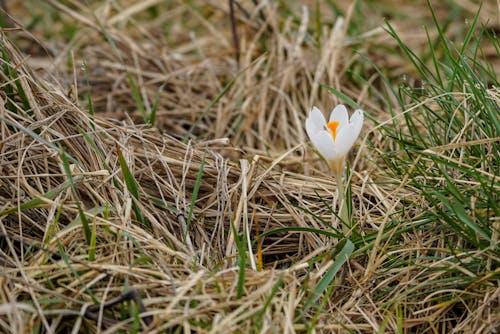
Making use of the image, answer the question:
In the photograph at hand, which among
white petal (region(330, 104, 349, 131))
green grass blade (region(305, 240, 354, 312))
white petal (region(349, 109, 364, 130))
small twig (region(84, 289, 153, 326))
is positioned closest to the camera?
small twig (region(84, 289, 153, 326))

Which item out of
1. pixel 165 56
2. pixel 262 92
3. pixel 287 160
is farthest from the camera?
pixel 165 56

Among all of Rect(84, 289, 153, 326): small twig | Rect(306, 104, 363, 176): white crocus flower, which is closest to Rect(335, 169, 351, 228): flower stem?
Rect(306, 104, 363, 176): white crocus flower

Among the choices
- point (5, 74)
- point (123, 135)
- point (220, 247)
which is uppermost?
point (5, 74)

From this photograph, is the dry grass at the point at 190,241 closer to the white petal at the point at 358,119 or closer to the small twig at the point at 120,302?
the small twig at the point at 120,302

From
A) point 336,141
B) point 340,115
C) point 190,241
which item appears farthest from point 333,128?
point 190,241

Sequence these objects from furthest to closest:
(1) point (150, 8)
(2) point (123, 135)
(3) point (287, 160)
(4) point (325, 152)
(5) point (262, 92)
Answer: (1) point (150, 8) → (5) point (262, 92) → (3) point (287, 160) → (2) point (123, 135) → (4) point (325, 152)

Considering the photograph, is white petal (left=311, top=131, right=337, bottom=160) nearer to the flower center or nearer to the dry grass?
the flower center

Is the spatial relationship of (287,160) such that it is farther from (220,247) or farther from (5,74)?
(5,74)

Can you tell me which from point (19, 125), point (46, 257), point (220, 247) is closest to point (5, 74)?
point (19, 125)

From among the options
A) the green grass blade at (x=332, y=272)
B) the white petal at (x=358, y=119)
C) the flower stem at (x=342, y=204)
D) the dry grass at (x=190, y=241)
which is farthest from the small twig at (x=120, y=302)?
the white petal at (x=358, y=119)
